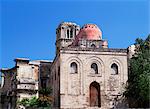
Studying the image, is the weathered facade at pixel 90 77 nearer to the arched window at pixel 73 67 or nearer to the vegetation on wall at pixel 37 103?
the arched window at pixel 73 67

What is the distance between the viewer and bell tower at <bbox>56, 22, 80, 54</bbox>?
148 feet

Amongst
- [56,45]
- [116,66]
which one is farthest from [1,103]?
[116,66]

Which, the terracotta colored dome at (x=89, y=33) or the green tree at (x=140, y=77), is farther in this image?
the terracotta colored dome at (x=89, y=33)

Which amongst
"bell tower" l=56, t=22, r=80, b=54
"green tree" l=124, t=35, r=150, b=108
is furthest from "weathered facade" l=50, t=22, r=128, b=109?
"bell tower" l=56, t=22, r=80, b=54

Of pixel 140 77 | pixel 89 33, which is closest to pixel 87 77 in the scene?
pixel 140 77

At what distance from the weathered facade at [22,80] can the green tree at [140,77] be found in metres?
10.6

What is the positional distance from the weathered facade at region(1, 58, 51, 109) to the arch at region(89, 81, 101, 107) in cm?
708

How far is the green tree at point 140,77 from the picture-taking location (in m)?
29.3

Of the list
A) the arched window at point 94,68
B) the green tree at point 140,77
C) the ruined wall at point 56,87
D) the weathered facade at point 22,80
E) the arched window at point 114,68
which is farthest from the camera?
the weathered facade at point 22,80

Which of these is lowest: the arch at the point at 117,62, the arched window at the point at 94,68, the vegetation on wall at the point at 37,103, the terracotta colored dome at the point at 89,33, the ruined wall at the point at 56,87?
the vegetation on wall at the point at 37,103

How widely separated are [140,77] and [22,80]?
45.0 ft

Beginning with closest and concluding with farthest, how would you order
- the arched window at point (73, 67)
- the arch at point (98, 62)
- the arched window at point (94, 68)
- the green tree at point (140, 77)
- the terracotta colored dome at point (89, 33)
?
the green tree at point (140, 77) → the arched window at point (73, 67) → the arch at point (98, 62) → the arched window at point (94, 68) → the terracotta colored dome at point (89, 33)

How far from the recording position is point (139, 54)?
1362 inches

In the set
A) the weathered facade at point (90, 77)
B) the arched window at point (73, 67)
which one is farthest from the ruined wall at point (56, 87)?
the arched window at point (73, 67)
